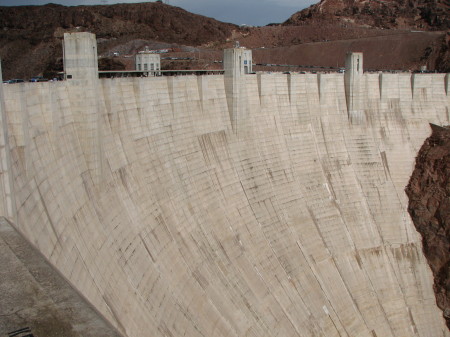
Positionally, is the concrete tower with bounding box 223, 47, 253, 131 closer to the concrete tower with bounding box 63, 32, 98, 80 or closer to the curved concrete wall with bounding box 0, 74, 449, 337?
the curved concrete wall with bounding box 0, 74, 449, 337

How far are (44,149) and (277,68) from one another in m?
51.4

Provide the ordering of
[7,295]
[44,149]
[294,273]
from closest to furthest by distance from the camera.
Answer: [7,295] → [44,149] → [294,273]

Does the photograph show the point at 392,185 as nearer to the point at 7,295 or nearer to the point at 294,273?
the point at 294,273

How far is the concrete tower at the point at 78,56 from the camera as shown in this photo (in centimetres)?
1415

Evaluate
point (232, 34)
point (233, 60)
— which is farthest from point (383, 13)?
point (233, 60)

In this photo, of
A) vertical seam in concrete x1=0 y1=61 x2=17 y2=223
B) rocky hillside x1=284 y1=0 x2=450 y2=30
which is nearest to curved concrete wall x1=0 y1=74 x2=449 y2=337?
vertical seam in concrete x1=0 y1=61 x2=17 y2=223

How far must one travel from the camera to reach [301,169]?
25578mm

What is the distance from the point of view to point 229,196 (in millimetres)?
21156

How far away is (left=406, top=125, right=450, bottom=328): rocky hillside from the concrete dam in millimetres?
474

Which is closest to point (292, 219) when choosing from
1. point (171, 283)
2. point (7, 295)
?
point (171, 283)

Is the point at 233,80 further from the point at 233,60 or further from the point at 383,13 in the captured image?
the point at 383,13

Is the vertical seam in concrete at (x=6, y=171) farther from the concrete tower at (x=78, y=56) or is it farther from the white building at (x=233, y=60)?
the white building at (x=233, y=60)

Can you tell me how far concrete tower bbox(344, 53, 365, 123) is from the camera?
2839 cm

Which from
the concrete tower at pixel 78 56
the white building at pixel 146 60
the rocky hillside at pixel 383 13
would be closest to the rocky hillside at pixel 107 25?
the rocky hillside at pixel 383 13
